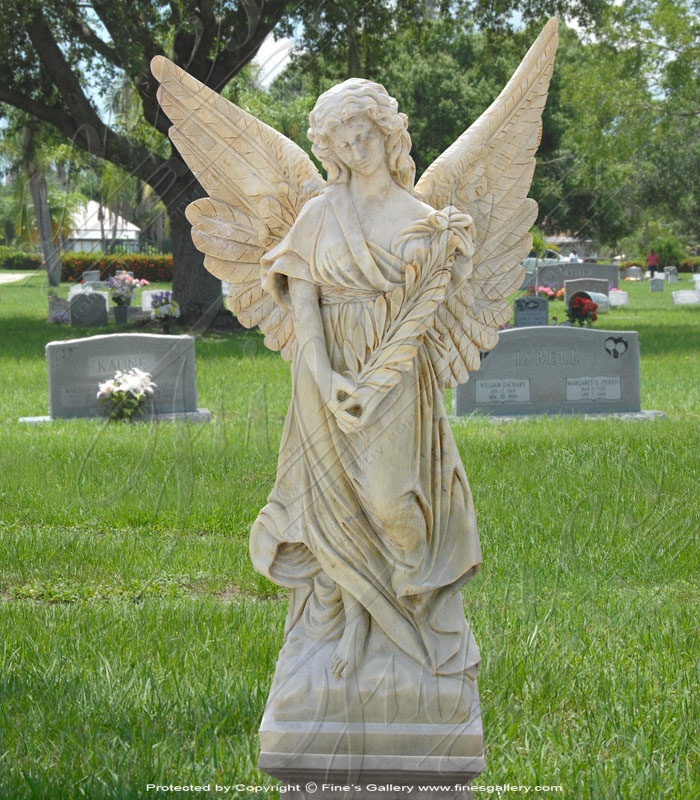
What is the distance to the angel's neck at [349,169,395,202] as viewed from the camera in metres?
2.79

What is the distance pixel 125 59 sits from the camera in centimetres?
1397

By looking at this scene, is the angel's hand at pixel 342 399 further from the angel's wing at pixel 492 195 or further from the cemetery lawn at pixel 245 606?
the cemetery lawn at pixel 245 606

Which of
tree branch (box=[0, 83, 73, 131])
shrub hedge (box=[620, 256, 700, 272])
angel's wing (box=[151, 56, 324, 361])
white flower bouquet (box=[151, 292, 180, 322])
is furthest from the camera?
shrub hedge (box=[620, 256, 700, 272])

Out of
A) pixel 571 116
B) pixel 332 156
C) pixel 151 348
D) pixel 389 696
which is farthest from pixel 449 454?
pixel 571 116

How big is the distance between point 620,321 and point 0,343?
42.3 feet

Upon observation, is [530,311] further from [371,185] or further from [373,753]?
[373,753]

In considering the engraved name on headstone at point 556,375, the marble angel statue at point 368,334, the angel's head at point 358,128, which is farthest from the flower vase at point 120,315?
the angel's head at point 358,128

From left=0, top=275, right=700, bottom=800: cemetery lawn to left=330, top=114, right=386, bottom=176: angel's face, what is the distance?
2.15 meters

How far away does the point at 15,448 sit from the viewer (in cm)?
838

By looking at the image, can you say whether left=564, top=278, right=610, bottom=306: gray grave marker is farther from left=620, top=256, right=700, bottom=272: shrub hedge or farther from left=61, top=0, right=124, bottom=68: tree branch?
left=620, top=256, right=700, bottom=272: shrub hedge

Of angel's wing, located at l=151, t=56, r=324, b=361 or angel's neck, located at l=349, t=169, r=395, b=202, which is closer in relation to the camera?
angel's neck, located at l=349, t=169, r=395, b=202

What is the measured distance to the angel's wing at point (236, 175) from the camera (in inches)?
Result: 117

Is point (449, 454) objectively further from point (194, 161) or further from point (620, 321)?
point (620, 321)

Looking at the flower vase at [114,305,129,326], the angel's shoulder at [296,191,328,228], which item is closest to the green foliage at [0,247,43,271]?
the flower vase at [114,305,129,326]
